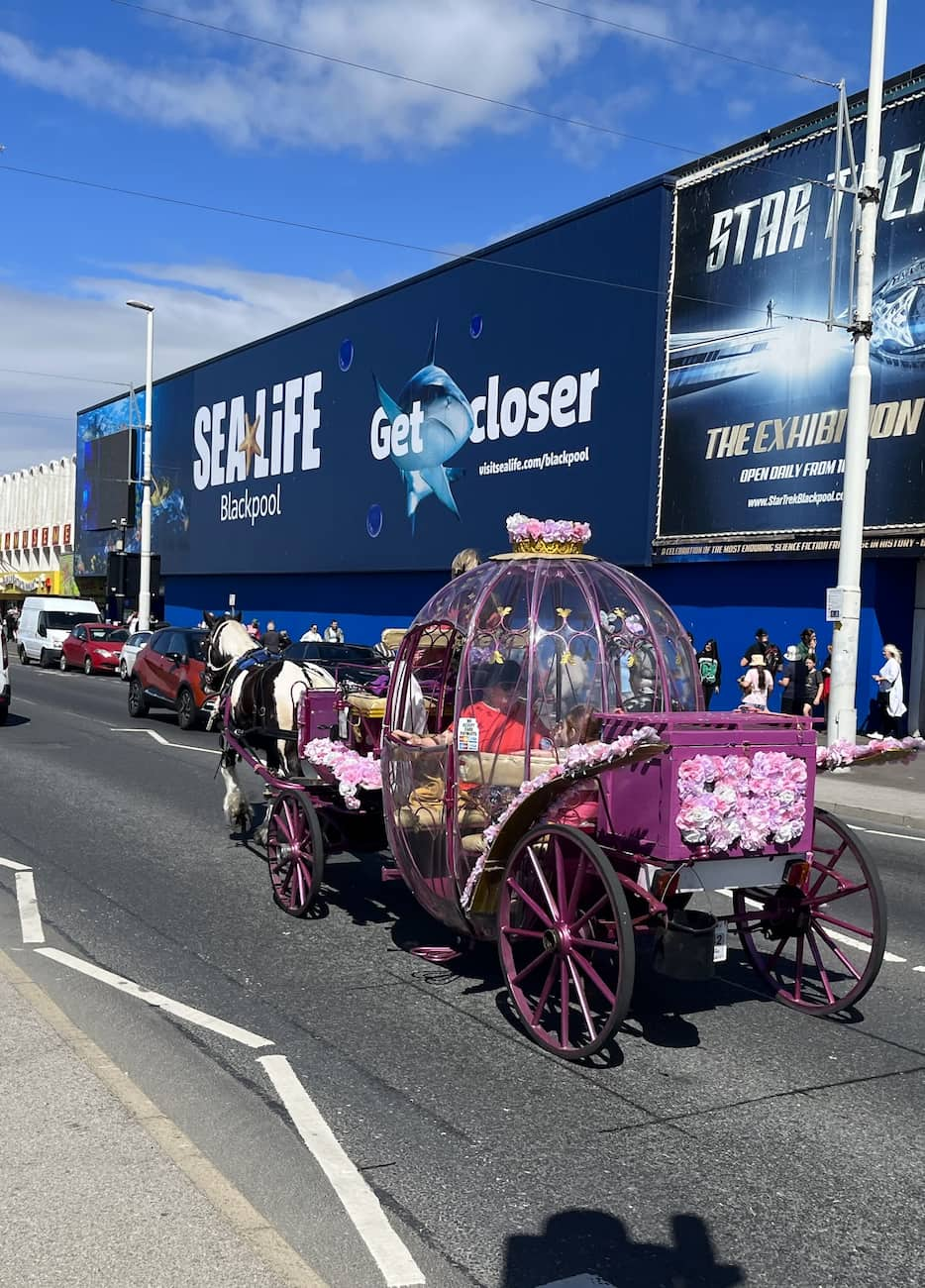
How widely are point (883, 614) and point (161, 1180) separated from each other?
19.1 meters

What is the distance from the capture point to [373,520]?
119 feet

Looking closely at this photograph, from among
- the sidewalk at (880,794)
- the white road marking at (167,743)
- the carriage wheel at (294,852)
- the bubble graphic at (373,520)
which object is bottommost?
the white road marking at (167,743)

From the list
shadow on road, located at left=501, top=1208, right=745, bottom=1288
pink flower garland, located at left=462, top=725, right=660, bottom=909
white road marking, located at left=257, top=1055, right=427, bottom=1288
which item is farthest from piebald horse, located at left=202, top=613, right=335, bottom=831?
shadow on road, located at left=501, top=1208, right=745, bottom=1288

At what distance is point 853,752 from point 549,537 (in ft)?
6.15

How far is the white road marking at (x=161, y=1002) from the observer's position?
5680 mm

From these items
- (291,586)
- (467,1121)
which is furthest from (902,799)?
(291,586)

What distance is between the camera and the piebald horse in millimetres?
9820

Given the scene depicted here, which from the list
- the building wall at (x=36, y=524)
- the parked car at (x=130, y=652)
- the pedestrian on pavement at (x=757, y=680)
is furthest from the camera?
the building wall at (x=36, y=524)

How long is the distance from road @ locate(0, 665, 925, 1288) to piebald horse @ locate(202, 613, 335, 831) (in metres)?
1.38

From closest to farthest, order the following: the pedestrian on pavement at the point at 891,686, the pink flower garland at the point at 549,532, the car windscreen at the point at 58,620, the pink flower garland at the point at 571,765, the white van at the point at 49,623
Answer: the pink flower garland at the point at 571,765 < the pink flower garland at the point at 549,532 < the pedestrian on pavement at the point at 891,686 < the white van at the point at 49,623 < the car windscreen at the point at 58,620

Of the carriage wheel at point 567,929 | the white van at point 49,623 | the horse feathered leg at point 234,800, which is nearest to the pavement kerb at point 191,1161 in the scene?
the carriage wheel at point 567,929

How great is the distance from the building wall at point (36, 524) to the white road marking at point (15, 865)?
56701mm

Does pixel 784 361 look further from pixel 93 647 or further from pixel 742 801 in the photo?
pixel 93 647

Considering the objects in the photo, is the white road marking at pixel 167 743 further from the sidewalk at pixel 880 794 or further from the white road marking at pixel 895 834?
the white road marking at pixel 895 834
